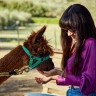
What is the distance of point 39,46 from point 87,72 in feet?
4.91

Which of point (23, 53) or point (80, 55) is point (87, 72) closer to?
point (80, 55)

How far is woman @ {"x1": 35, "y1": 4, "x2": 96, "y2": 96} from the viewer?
2.28 metres

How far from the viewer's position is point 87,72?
89.7 inches

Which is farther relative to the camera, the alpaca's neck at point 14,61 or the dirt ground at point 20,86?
the dirt ground at point 20,86

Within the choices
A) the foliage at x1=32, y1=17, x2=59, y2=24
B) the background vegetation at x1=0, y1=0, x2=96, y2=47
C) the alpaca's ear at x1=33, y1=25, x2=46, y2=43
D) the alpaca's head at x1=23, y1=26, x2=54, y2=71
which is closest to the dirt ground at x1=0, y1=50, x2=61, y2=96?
the background vegetation at x1=0, y1=0, x2=96, y2=47

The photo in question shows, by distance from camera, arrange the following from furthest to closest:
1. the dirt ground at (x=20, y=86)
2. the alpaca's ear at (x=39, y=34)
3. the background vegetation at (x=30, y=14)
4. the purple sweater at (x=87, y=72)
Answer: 1. the background vegetation at (x=30, y=14)
2. the dirt ground at (x=20, y=86)
3. the alpaca's ear at (x=39, y=34)
4. the purple sweater at (x=87, y=72)

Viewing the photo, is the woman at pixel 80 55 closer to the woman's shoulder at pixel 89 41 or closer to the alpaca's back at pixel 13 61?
the woman's shoulder at pixel 89 41

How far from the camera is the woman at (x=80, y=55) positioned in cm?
228

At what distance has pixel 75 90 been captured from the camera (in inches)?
98.8

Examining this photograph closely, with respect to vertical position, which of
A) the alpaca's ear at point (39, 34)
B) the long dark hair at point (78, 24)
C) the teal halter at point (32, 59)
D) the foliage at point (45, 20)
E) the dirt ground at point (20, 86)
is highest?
the long dark hair at point (78, 24)

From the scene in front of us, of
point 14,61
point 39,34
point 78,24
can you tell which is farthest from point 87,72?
point 14,61

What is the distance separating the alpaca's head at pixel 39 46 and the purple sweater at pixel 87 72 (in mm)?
1315

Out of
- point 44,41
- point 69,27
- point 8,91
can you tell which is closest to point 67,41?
point 69,27

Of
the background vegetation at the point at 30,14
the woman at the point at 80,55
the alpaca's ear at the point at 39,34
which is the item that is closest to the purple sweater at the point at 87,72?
the woman at the point at 80,55
